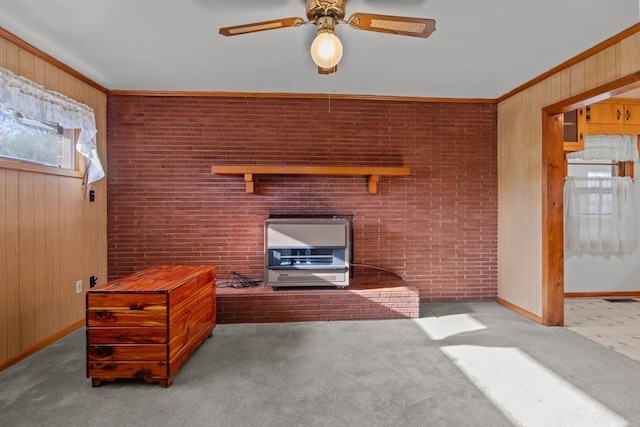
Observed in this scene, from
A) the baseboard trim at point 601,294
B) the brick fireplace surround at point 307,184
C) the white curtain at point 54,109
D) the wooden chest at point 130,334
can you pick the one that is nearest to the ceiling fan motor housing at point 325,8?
the wooden chest at point 130,334

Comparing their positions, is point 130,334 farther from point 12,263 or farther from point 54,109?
point 54,109

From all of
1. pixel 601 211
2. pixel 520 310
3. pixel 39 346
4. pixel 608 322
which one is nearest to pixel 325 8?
pixel 39 346

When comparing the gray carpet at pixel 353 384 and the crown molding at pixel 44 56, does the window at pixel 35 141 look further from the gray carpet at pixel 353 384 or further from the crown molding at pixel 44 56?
the gray carpet at pixel 353 384

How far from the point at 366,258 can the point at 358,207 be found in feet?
2.00

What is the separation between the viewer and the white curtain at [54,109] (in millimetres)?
2381

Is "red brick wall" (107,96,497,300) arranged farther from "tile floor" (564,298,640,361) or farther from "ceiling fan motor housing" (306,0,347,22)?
"ceiling fan motor housing" (306,0,347,22)

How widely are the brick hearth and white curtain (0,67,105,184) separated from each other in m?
1.88

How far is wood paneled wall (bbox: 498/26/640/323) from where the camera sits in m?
2.82

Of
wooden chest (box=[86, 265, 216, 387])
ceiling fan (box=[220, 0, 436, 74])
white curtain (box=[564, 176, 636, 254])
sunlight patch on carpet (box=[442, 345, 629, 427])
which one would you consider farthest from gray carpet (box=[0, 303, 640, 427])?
ceiling fan (box=[220, 0, 436, 74])

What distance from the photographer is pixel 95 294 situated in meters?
2.09

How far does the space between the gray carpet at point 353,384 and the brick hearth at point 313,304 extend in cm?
29

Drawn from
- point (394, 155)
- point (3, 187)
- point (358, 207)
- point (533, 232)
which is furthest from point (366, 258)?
point (3, 187)

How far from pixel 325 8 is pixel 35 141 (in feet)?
8.62

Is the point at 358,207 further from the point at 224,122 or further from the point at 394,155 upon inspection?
the point at 224,122
